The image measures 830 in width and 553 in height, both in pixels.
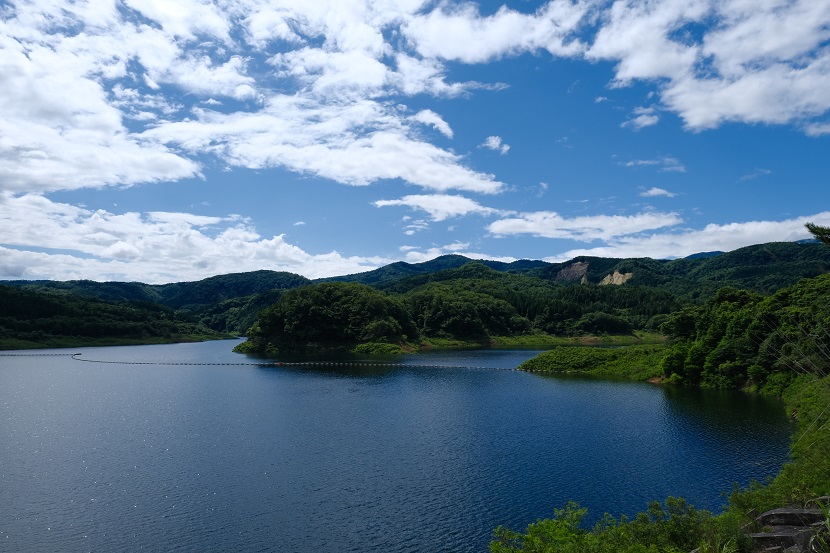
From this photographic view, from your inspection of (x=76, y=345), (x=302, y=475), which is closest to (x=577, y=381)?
(x=302, y=475)

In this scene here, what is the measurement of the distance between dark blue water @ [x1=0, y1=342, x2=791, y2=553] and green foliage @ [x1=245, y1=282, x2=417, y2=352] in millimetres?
80045

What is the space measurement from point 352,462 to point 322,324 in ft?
386

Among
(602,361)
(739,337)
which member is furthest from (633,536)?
(602,361)

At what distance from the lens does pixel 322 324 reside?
15450 centimetres

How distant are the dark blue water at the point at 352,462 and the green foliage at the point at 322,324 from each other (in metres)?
80.0

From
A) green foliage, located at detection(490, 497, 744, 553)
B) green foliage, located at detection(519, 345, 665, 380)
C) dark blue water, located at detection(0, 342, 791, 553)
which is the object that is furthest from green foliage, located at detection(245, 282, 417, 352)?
green foliage, located at detection(490, 497, 744, 553)

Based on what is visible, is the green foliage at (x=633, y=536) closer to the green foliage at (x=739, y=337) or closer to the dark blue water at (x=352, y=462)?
the dark blue water at (x=352, y=462)

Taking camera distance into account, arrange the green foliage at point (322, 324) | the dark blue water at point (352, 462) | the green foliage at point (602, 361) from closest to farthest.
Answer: the dark blue water at point (352, 462)
the green foliage at point (602, 361)
the green foliage at point (322, 324)

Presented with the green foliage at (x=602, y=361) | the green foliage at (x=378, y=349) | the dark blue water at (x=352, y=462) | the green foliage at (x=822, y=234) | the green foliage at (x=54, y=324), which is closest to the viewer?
the green foliage at (x=822, y=234)

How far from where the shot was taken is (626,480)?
33.9 metres

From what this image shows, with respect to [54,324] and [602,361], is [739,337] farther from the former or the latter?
[54,324]

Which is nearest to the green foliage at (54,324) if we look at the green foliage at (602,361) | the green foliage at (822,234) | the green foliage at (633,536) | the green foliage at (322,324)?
the green foliage at (322,324)

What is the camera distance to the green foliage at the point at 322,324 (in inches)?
6004

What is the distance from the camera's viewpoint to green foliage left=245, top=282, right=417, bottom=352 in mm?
152500
